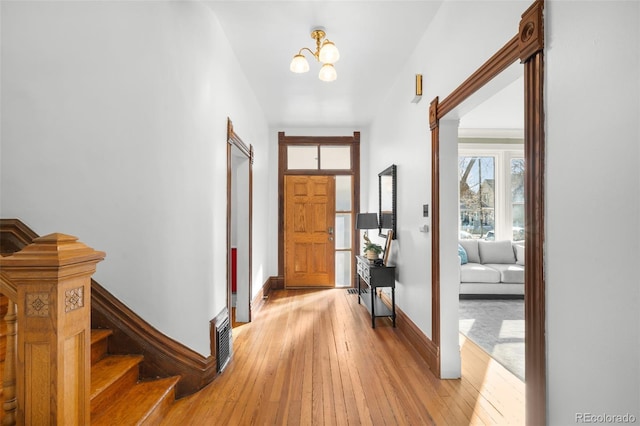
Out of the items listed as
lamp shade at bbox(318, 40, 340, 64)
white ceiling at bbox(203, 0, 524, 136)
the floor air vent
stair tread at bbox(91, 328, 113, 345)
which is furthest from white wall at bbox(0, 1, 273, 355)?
lamp shade at bbox(318, 40, 340, 64)

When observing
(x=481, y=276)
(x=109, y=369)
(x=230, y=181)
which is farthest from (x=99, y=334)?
(x=481, y=276)

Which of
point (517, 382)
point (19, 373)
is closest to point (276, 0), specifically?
point (19, 373)

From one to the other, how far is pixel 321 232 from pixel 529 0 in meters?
4.66

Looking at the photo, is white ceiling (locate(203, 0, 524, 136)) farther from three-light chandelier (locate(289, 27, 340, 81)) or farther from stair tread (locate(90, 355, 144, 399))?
stair tread (locate(90, 355, 144, 399))

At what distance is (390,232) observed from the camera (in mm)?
4051

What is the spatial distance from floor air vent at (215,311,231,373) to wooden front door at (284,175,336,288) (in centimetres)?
293

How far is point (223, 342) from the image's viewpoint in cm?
279

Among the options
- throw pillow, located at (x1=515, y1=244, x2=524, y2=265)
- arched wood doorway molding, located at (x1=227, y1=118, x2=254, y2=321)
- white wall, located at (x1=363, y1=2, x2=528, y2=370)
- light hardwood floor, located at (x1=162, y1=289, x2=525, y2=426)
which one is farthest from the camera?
throw pillow, located at (x1=515, y1=244, x2=524, y2=265)

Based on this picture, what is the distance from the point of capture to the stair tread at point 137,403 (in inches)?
67.5

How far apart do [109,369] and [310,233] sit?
13.6 feet

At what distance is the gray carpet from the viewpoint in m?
2.96

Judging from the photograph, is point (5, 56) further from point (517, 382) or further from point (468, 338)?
point (468, 338)

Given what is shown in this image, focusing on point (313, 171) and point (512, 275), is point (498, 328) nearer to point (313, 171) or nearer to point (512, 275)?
point (512, 275)

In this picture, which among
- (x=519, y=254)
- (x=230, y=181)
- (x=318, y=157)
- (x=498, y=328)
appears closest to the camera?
(x=230, y=181)
